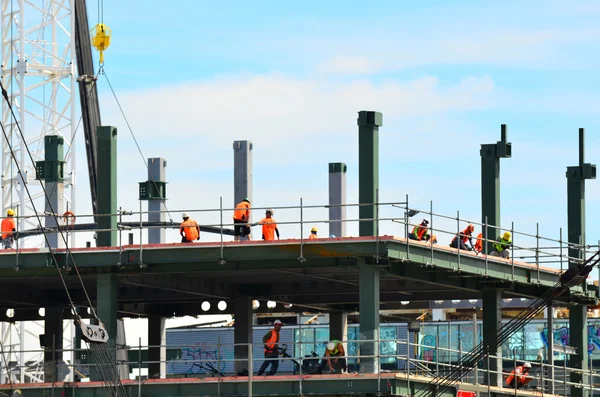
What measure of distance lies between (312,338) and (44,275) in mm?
40982

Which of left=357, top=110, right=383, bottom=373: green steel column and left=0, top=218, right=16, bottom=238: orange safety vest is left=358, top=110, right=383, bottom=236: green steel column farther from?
left=0, top=218, right=16, bottom=238: orange safety vest

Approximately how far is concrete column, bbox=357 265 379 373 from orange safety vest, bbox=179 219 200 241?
241 inches

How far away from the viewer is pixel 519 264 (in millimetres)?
54875

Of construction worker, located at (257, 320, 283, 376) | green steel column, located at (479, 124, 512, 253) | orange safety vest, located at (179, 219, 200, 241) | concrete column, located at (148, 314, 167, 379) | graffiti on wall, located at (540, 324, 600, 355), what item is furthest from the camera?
graffiti on wall, located at (540, 324, 600, 355)

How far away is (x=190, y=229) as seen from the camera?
48656 mm

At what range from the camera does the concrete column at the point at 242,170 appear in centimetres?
6056

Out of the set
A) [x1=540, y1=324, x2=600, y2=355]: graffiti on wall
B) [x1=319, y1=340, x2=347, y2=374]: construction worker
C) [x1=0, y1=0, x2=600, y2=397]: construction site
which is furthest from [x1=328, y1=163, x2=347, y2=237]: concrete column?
[x1=540, y1=324, x2=600, y2=355]: graffiti on wall

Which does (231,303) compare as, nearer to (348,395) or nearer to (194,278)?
(194,278)

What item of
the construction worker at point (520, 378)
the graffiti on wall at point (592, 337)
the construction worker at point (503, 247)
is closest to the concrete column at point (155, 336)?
the construction worker at point (520, 378)

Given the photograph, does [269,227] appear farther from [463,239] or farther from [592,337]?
[592,337]

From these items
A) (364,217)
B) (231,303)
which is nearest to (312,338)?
(231,303)

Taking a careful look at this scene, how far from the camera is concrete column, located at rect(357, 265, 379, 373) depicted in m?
44.8

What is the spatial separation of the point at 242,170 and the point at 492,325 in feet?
41.8

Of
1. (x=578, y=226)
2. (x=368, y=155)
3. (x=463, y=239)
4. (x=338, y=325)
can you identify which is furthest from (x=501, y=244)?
(x=338, y=325)
